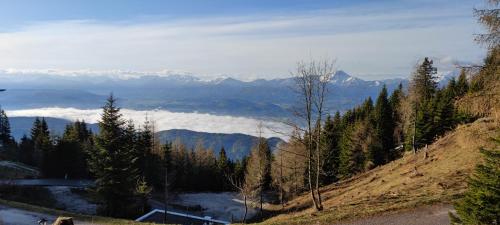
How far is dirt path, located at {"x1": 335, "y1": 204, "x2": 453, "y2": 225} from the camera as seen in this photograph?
20.2 m

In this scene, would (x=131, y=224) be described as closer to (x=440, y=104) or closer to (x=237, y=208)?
Result: (x=237, y=208)

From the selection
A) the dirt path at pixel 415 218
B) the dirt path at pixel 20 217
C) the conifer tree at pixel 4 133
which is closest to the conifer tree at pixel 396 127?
the dirt path at pixel 415 218

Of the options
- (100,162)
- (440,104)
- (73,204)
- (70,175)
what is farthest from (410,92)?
(70,175)

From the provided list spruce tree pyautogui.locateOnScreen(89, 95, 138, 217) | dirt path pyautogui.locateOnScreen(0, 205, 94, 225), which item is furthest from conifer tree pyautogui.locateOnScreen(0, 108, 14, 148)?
dirt path pyautogui.locateOnScreen(0, 205, 94, 225)

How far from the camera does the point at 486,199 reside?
12.8 meters

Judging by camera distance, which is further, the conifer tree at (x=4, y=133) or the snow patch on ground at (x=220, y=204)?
the conifer tree at (x=4, y=133)

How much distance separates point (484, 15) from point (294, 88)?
11849 millimetres

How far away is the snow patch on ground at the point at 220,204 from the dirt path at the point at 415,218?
140ft

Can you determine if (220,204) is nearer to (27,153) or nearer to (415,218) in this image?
(415,218)

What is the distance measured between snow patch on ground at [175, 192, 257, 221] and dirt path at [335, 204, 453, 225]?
42.6 m

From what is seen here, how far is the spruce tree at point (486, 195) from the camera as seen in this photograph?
12562mm

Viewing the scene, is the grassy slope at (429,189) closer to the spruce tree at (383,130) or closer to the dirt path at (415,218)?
the dirt path at (415,218)

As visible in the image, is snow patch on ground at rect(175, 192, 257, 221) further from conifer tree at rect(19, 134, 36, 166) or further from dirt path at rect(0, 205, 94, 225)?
conifer tree at rect(19, 134, 36, 166)

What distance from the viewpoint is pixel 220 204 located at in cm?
7556
